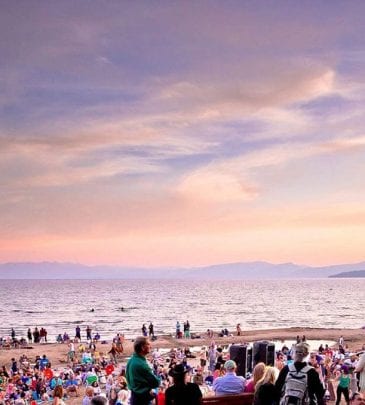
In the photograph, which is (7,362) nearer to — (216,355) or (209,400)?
(216,355)

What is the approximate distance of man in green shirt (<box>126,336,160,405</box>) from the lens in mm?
7734

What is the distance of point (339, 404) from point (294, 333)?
116 feet

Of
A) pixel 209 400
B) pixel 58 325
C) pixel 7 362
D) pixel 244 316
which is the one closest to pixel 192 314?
pixel 244 316

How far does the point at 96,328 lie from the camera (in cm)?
7806

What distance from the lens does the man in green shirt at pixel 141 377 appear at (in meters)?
7.73

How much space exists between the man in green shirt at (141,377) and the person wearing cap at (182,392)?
1.45 ft

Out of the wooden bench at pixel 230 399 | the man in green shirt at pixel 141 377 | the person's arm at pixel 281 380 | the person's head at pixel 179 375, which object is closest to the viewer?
the person's head at pixel 179 375

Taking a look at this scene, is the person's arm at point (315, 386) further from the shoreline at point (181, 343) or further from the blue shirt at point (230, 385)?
the shoreline at point (181, 343)

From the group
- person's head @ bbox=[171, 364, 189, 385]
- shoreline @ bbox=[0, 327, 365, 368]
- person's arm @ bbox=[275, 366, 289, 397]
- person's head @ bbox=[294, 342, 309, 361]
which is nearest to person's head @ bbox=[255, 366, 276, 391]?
person's arm @ bbox=[275, 366, 289, 397]

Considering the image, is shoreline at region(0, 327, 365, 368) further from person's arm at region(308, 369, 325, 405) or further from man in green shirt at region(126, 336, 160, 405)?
person's arm at region(308, 369, 325, 405)

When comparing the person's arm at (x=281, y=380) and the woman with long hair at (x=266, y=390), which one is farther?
the woman with long hair at (x=266, y=390)

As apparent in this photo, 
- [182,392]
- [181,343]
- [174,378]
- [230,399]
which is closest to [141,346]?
[174,378]

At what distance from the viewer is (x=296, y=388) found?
7.27 meters

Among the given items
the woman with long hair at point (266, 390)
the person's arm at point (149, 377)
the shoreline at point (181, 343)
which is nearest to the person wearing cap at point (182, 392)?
the person's arm at point (149, 377)
